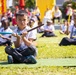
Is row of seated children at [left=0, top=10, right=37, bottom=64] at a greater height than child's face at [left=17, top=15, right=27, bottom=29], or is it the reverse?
child's face at [left=17, top=15, right=27, bottom=29]

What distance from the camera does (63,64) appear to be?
6172mm

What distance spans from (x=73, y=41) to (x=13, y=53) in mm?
3509

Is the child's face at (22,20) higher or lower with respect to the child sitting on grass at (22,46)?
higher

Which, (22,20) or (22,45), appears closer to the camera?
(22,20)

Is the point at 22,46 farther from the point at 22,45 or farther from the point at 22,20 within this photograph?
the point at 22,20

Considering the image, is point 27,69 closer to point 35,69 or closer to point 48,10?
point 35,69

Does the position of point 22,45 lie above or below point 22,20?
below

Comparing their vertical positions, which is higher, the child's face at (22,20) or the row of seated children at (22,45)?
the child's face at (22,20)

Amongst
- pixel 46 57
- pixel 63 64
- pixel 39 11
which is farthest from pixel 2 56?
pixel 39 11

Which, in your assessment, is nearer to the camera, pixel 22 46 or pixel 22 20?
pixel 22 20

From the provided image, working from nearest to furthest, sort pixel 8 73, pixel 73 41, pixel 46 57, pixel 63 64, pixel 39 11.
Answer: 1. pixel 8 73
2. pixel 63 64
3. pixel 46 57
4. pixel 73 41
5. pixel 39 11

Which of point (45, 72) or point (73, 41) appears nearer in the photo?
point (45, 72)

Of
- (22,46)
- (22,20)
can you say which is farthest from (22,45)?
(22,20)

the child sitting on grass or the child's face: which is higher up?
the child's face
